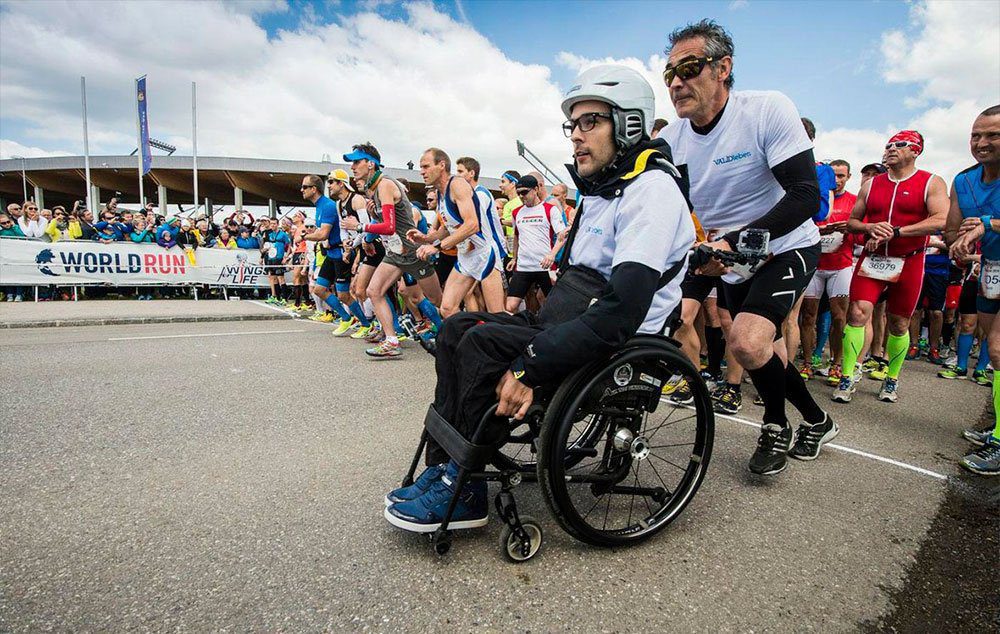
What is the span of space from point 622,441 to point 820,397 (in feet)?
Result: 10.7

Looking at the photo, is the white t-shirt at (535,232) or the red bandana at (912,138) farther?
the white t-shirt at (535,232)

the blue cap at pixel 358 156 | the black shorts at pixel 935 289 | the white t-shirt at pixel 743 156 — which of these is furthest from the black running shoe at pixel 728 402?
the black shorts at pixel 935 289

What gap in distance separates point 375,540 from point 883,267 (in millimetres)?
4215

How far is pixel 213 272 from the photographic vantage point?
12.3 meters

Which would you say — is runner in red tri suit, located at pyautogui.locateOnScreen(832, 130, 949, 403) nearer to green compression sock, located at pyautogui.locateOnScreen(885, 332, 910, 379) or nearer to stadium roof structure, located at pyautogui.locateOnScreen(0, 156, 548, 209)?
green compression sock, located at pyautogui.locateOnScreen(885, 332, 910, 379)

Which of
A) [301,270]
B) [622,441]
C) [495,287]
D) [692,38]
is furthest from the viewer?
[301,270]

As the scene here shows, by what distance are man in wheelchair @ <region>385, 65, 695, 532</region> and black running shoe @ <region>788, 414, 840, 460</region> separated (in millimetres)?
1429

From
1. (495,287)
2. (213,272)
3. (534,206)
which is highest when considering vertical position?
(534,206)

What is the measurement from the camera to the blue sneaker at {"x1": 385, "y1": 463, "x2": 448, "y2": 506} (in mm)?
1851

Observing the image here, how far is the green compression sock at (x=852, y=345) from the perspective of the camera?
4.14 meters

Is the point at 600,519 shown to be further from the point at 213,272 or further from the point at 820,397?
the point at 213,272

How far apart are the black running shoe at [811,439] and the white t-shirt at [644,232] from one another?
1.42 meters

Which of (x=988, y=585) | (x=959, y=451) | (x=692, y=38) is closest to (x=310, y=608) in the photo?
(x=988, y=585)

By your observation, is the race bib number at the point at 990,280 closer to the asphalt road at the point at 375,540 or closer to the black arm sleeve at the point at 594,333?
the asphalt road at the point at 375,540
